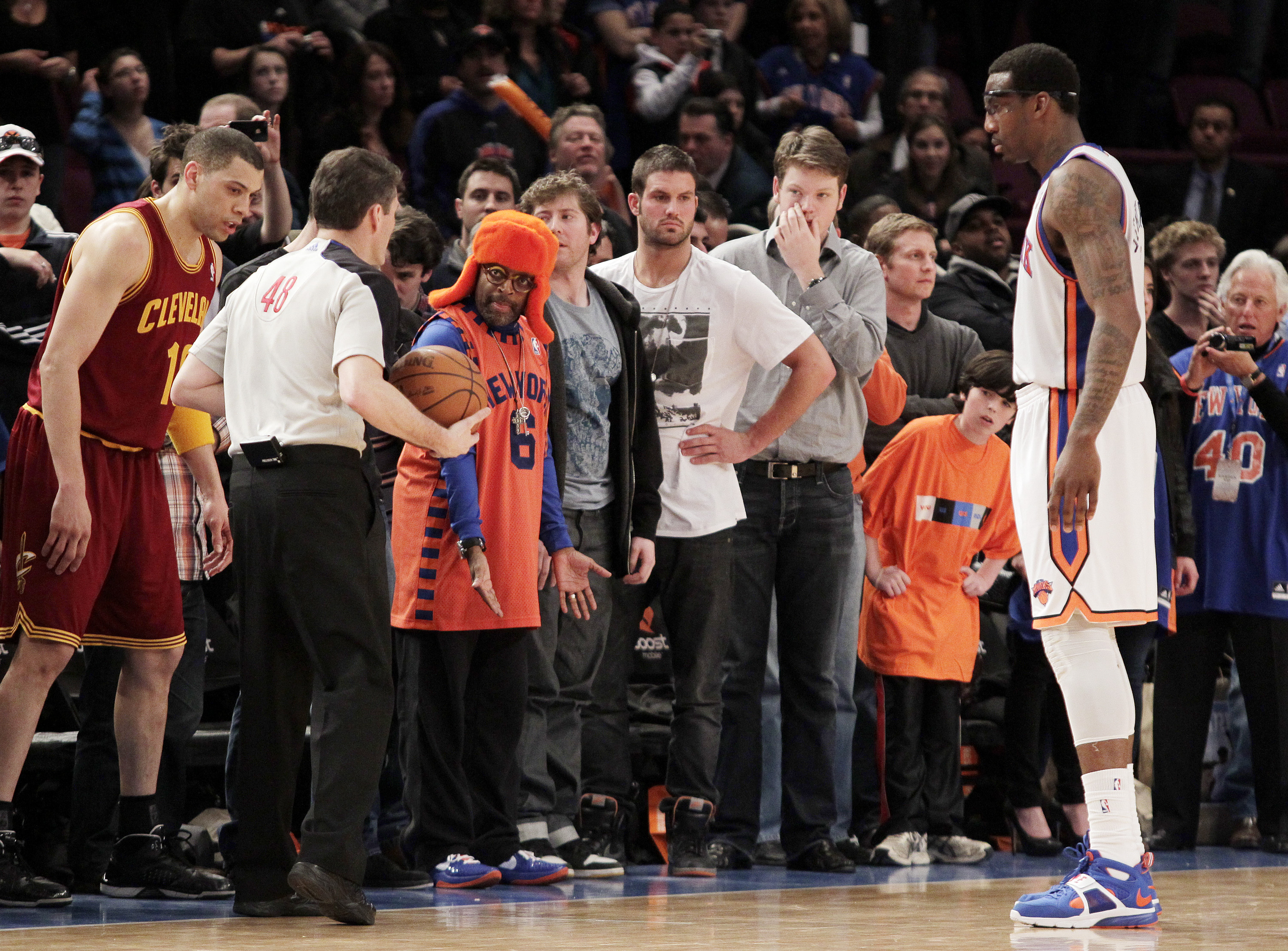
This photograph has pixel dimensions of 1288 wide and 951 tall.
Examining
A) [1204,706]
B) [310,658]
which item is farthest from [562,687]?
[1204,706]

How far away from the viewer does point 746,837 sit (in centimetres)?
601

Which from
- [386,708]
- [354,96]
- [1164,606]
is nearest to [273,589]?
[386,708]

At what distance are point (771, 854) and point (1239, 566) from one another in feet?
8.73

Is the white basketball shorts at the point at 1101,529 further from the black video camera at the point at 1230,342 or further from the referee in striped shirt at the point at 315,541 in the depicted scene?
the black video camera at the point at 1230,342

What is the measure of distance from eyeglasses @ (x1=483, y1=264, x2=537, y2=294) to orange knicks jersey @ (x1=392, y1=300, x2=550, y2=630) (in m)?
0.15

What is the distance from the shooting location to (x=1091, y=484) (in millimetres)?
4465

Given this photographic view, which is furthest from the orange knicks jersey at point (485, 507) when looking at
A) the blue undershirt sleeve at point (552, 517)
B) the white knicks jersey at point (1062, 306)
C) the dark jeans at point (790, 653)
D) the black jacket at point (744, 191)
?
the black jacket at point (744, 191)

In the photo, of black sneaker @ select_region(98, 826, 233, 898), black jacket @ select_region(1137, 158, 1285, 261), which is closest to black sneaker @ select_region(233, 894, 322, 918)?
black sneaker @ select_region(98, 826, 233, 898)

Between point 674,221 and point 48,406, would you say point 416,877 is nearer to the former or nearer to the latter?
point 48,406

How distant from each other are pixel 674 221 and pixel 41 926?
3.13m

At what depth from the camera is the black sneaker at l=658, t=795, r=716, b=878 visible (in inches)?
225

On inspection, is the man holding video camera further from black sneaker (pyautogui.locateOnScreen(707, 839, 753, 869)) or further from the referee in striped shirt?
the referee in striped shirt

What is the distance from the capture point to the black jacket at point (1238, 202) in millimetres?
11180

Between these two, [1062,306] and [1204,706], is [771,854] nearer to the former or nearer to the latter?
[1204,706]
